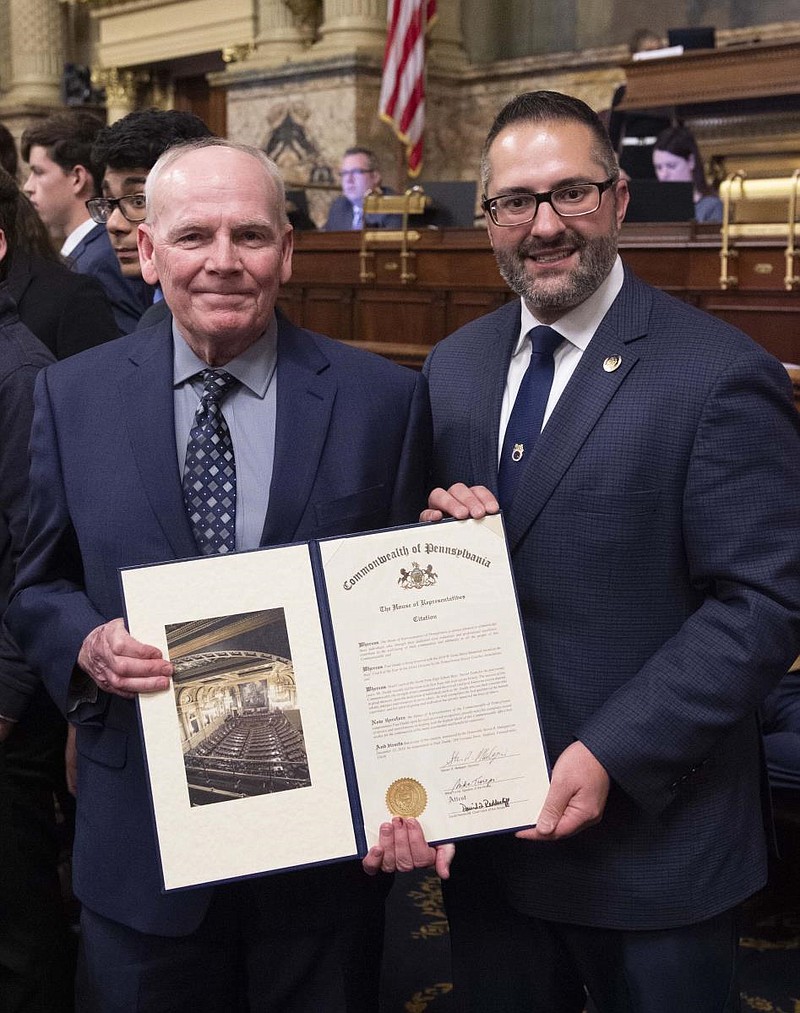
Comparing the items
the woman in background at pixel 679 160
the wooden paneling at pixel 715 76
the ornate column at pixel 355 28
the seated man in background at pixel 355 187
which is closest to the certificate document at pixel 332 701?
the woman in background at pixel 679 160

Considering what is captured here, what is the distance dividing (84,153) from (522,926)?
2.99 meters

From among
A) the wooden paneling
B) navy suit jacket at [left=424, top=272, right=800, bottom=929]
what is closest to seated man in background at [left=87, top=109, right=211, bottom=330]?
navy suit jacket at [left=424, top=272, right=800, bottom=929]

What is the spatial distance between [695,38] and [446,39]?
319 cm

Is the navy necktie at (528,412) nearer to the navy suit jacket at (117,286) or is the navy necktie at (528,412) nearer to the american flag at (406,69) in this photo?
the navy suit jacket at (117,286)

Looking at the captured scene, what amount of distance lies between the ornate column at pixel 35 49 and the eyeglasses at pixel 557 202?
1460 cm

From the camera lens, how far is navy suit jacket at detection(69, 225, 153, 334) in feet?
11.7

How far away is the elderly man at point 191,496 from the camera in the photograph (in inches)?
66.9

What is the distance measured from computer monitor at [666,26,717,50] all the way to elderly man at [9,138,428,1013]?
8665 millimetres

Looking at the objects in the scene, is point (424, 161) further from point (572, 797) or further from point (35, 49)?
point (572, 797)

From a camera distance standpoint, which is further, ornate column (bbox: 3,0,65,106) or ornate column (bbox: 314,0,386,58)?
ornate column (bbox: 3,0,65,106)

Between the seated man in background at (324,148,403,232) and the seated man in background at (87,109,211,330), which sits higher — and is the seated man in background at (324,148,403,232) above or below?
above

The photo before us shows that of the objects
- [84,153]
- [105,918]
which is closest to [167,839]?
[105,918]

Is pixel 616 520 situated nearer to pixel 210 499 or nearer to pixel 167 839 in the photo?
pixel 210 499

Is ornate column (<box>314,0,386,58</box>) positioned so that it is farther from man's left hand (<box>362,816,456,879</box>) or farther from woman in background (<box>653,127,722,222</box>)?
man's left hand (<box>362,816,456,879</box>)
